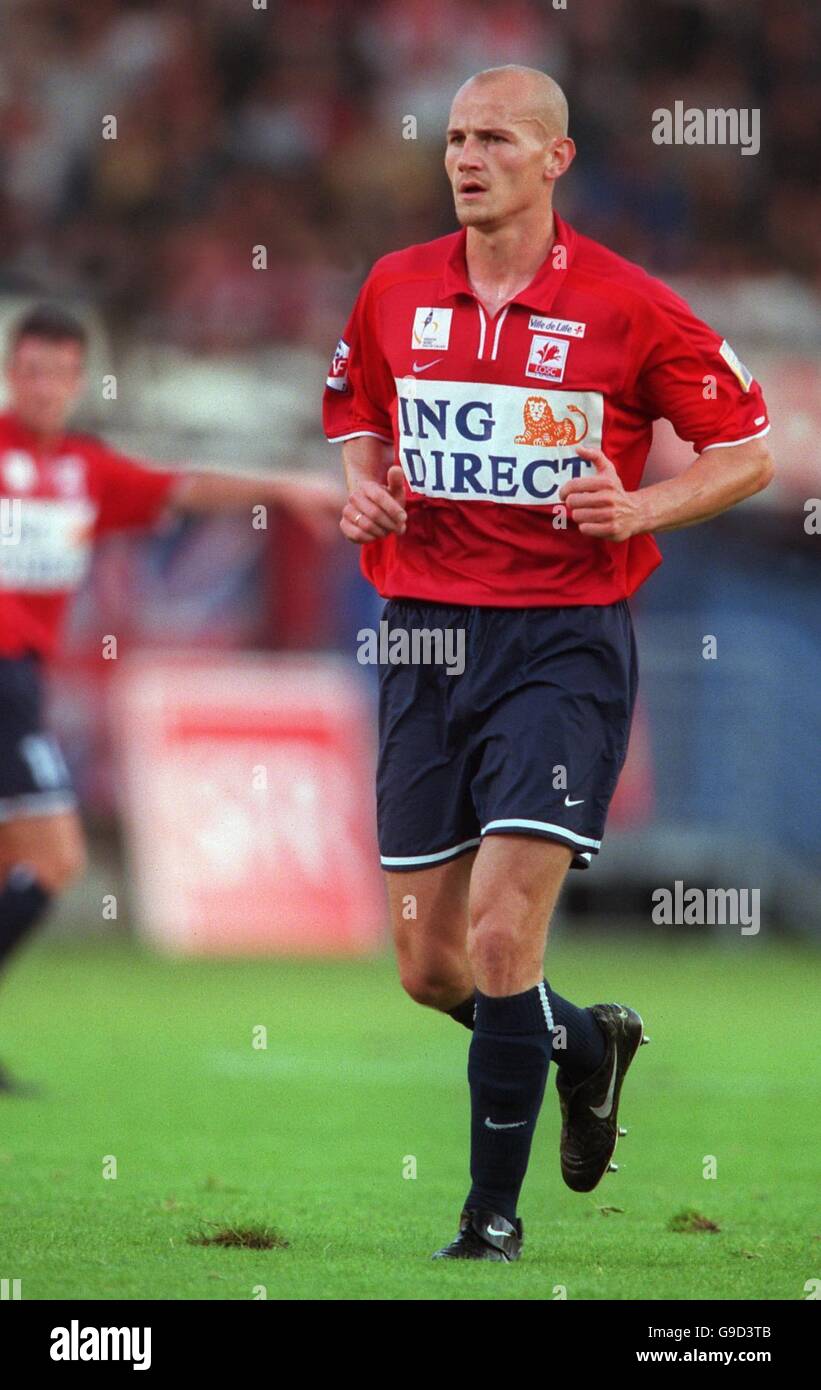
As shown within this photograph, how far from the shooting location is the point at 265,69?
699 inches

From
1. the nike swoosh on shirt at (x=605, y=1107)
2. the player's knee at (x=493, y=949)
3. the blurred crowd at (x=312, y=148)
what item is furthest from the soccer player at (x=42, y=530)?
the blurred crowd at (x=312, y=148)

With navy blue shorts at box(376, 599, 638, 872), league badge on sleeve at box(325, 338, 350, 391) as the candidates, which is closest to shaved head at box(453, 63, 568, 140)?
league badge on sleeve at box(325, 338, 350, 391)

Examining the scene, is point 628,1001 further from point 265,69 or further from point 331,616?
point 265,69

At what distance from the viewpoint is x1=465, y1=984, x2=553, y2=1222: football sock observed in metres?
4.99

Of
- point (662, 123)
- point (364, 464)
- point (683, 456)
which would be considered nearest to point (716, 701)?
point (683, 456)

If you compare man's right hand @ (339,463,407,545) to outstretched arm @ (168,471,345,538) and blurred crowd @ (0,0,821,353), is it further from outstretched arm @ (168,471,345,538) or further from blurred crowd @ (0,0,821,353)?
blurred crowd @ (0,0,821,353)

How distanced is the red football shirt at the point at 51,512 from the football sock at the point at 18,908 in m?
0.97

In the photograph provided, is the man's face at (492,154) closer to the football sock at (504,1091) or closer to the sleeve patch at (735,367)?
the sleeve patch at (735,367)

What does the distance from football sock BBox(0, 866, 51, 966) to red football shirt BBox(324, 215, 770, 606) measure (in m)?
3.87

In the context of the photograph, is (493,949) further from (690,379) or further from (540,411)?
(690,379)

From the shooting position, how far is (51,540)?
9750mm

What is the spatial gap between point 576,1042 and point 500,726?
845 millimetres

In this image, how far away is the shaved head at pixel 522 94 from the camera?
5309 millimetres

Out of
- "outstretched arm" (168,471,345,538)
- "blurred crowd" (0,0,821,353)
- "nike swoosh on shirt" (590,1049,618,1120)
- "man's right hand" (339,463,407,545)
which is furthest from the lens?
"blurred crowd" (0,0,821,353)
